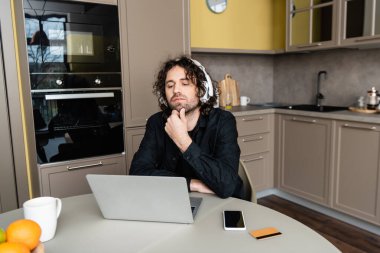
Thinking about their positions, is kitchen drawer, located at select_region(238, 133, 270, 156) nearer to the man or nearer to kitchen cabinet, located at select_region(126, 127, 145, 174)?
kitchen cabinet, located at select_region(126, 127, 145, 174)

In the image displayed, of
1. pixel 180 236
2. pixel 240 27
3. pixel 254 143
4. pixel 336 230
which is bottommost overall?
pixel 336 230

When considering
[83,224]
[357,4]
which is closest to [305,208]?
[357,4]

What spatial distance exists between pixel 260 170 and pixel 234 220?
2.58 meters

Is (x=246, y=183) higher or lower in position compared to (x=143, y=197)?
lower

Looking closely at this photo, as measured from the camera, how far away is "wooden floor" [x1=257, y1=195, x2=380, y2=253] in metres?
2.51

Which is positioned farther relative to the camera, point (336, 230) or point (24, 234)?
point (336, 230)

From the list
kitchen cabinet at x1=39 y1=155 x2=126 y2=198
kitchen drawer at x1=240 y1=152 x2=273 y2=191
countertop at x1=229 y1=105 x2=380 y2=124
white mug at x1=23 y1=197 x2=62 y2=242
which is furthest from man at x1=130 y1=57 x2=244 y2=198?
kitchen drawer at x1=240 y1=152 x2=273 y2=191

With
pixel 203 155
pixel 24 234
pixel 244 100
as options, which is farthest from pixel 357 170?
pixel 24 234

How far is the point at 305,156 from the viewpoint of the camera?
10.5 ft

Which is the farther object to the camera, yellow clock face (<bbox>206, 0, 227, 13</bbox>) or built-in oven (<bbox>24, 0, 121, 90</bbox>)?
yellow clock face (<bbox>206, 0, 227, 13</bbox>)

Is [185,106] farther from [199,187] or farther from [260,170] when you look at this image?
[260,170]

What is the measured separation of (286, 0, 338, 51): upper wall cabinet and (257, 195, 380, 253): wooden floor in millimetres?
1620

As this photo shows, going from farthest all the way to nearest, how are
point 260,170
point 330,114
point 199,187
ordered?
1. point 260,170
2. point 330,114
3. point 199,187

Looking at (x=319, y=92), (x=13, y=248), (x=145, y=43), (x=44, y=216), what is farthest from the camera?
(x=319, y=92)
